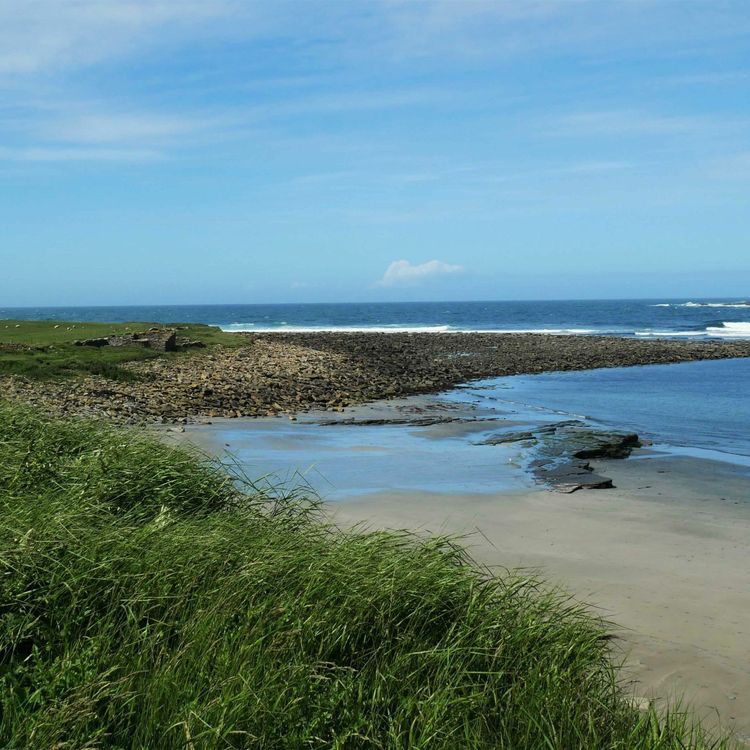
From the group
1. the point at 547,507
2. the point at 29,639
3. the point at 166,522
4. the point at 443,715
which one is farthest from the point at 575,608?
the point at 547,507

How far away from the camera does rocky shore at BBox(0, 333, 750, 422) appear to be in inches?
803

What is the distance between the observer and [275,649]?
4.54m

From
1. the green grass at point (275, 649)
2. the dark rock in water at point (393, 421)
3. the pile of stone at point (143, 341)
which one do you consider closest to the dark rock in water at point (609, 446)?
the dark rock in water at point (393, 421)

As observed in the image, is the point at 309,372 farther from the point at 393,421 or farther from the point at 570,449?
the point at 570,449

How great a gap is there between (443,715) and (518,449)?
13475 mm

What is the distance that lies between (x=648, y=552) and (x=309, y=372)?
806 inches

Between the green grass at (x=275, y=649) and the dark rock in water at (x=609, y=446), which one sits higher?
the green grass at (x=275, y=649)

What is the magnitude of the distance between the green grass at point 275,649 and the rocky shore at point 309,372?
11.2 metres

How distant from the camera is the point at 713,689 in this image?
6.14 meters

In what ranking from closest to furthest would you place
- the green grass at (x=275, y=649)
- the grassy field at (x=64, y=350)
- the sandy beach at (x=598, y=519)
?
the green grass at (x=275, y=649) → the sandy beach at (x=598, y=519) → the grassy field at (x=64, y=350)

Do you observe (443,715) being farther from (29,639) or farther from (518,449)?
(518,449)

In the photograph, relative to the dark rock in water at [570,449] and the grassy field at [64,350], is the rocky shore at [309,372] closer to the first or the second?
the grassy field at [64,350]

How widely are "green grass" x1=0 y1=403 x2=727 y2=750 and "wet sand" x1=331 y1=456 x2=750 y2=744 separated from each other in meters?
0.98

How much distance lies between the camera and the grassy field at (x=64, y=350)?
2273cm
